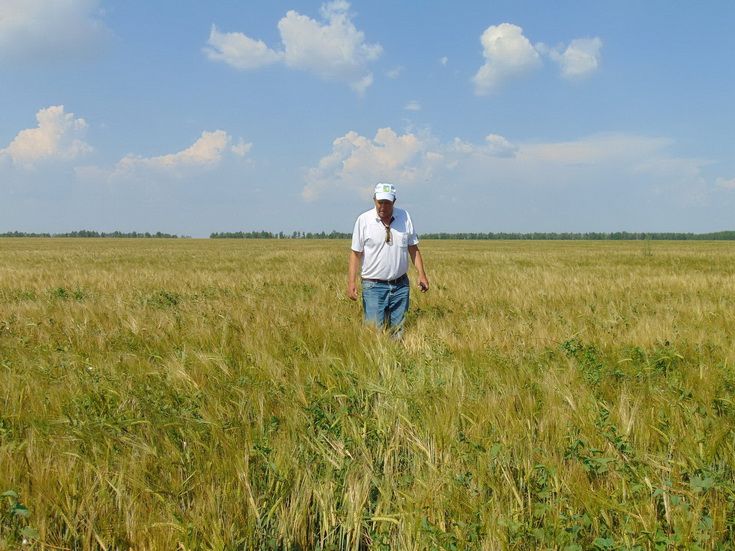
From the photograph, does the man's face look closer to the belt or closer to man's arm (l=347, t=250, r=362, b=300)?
man's arm (l=347, t=250, r=362, b=300)

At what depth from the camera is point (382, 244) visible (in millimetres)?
6035

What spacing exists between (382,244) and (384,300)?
2.33ft

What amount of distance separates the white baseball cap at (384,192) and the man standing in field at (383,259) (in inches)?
1.0

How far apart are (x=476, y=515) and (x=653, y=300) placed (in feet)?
25.1

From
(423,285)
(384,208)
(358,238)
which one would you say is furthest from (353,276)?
(384,208)

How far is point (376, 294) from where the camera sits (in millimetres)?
6121

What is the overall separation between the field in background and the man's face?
1585 millimetres

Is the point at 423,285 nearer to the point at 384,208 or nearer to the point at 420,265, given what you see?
the point at 420,265

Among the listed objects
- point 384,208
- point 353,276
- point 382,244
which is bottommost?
point 353,276

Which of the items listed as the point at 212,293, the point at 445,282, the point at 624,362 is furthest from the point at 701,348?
the point at 212,293

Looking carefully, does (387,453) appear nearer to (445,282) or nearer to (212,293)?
(212,293)

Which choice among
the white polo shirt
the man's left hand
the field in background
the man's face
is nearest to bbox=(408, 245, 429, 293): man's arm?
the man's left hand

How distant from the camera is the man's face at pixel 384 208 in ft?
18.8

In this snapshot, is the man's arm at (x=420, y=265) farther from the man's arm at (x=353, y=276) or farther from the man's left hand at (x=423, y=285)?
the man's arm at (x=353, y=276)
